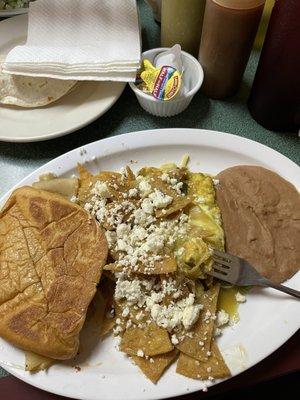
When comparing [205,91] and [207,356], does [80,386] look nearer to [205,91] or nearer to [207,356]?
[207,356]

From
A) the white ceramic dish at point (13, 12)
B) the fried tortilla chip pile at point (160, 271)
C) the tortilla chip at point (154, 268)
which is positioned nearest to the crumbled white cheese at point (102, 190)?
the fried tortilla chip pile at point (160, 271)

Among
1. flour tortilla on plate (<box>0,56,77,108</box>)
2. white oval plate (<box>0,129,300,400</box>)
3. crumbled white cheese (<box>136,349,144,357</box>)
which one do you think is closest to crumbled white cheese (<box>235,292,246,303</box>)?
white oval plate (<box>0,129,300,400</box>)

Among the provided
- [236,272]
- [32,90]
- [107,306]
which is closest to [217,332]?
[236,272]

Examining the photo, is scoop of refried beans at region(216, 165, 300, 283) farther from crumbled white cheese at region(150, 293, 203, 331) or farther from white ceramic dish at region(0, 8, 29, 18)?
white ceramic dish at region(0, 8, 29, 18)

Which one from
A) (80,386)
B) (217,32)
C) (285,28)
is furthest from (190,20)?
(80,386)

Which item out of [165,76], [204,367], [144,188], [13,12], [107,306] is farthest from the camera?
[13,12]

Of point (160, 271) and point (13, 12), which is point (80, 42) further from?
point (160, 271)

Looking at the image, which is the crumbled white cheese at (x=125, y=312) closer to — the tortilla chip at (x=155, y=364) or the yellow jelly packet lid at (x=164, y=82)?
the tortilla chip at (x=155, y=364)
